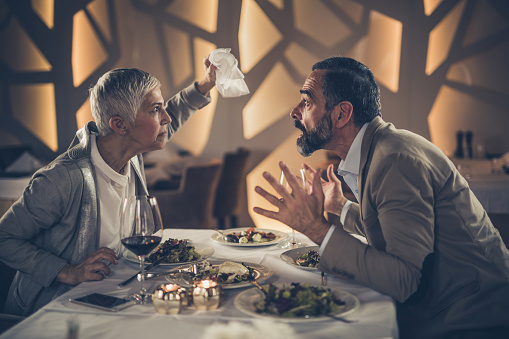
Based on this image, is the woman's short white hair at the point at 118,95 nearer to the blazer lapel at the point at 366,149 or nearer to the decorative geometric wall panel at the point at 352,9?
the blazer lapel at the point at 366,149

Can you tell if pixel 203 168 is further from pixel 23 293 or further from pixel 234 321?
pixel 234 321

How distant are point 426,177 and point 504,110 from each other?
4712 mm

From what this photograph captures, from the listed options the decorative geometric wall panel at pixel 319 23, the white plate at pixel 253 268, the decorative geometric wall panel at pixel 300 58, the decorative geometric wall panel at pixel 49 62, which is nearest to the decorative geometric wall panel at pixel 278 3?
the decorative geometric wall panel at pixel 319 23

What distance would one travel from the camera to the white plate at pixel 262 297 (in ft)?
3.26

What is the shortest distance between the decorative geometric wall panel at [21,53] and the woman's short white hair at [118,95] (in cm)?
577

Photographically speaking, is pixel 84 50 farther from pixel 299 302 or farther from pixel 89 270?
pixel 299 302

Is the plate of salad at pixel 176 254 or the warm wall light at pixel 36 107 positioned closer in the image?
the plate of salad at pixel 176 254

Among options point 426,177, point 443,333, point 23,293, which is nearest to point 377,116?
point 426,177

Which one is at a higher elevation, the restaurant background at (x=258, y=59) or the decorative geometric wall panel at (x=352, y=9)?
the decorative geometric wall panel at (x=352, y=9)

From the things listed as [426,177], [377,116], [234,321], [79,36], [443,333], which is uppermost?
[79,36]

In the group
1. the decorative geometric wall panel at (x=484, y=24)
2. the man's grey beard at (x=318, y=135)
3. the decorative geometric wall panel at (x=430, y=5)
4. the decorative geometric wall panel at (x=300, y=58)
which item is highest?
the decorative geometric wall panel at (x=430, y=5)

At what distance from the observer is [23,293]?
1544 mm

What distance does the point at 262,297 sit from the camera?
1.13m

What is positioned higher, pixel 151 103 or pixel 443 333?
pixel 151 103
